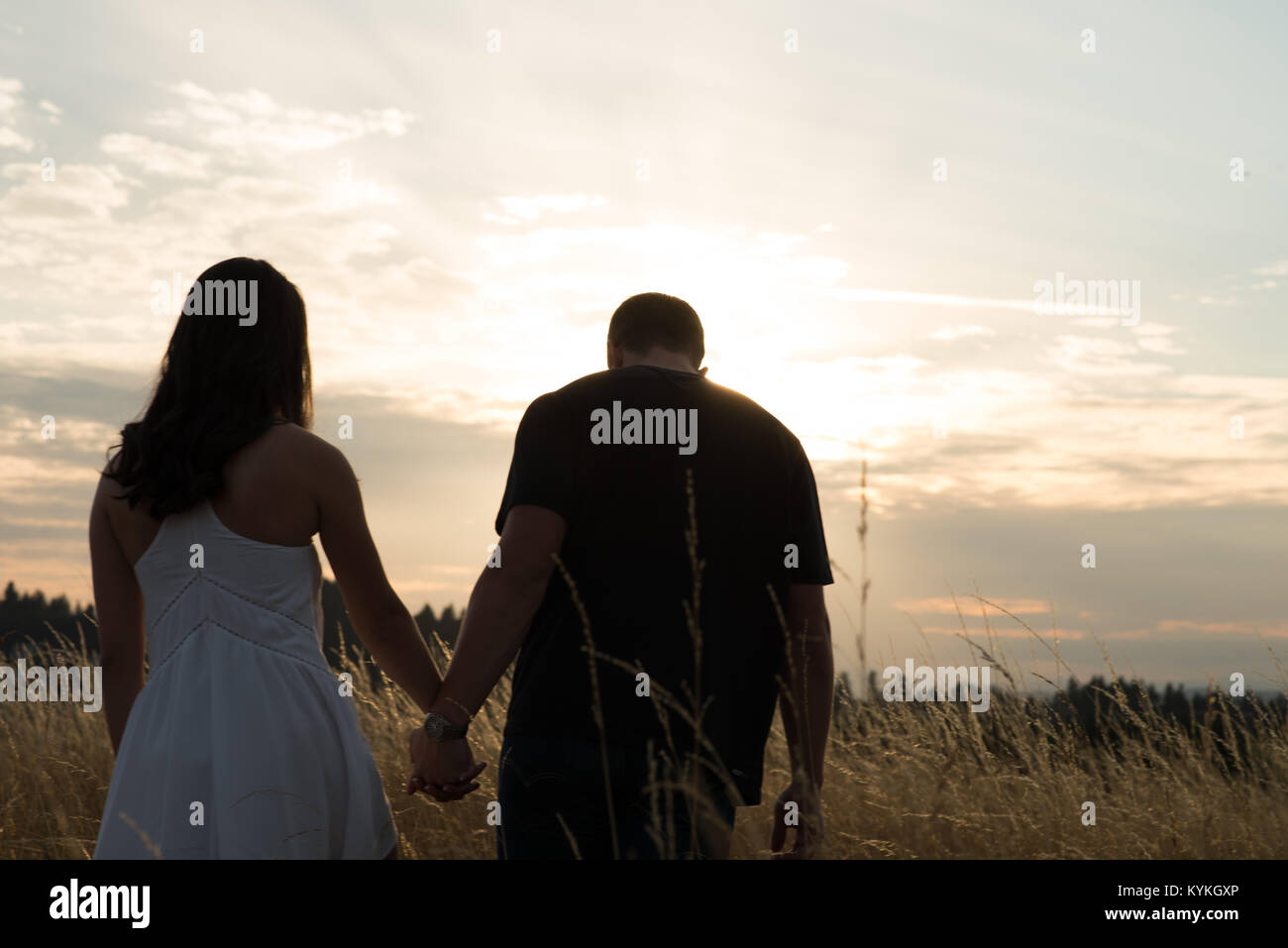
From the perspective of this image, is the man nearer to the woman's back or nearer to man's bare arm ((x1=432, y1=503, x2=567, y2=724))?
man's bare arm ((x1=432, y1=503, x2=567, y2=724))

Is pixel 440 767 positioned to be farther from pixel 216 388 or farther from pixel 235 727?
pixel 216 388

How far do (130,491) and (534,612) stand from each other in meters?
1.01

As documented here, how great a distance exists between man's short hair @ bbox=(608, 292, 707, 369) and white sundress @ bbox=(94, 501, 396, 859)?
103 cm

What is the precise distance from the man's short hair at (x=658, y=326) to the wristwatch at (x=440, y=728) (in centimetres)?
113

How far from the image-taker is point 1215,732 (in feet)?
18.2

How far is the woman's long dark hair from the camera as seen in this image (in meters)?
2.28

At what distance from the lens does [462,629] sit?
2562mm

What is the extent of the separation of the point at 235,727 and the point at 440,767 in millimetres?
612

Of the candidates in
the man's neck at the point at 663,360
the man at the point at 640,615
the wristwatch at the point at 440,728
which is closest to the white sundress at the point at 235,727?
the wristwatch at the point at 440,728

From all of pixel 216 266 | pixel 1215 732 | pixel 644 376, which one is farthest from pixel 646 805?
pixel 1215 732

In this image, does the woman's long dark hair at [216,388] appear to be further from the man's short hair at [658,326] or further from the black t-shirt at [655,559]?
the man's short hair at [658,326]

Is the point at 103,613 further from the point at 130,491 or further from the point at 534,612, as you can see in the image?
the point at 534,612

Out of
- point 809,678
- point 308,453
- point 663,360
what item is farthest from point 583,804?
point 663,360

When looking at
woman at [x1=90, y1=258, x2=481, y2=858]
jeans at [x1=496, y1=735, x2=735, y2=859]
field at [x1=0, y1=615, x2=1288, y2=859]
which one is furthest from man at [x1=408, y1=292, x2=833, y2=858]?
field at [x1=0, y1=615, x2=1288, y2=859]
